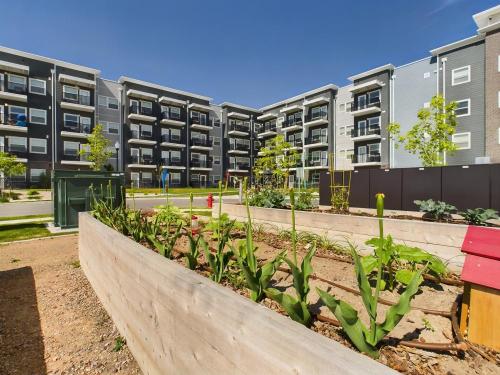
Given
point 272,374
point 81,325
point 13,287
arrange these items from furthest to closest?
point 13,287 < point 81,325 < point 272,374

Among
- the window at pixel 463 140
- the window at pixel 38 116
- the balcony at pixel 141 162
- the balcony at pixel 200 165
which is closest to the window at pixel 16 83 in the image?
the window at pixel 38 116

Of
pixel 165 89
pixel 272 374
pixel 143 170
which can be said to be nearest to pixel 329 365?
pixel 272 374

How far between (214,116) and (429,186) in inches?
1782

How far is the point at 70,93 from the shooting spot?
3544 centimetres

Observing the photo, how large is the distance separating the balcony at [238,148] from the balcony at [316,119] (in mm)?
13896

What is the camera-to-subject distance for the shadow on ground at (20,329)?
263 cm

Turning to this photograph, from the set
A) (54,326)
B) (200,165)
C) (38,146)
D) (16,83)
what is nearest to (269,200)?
(54,326)

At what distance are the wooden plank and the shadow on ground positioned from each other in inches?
30.8

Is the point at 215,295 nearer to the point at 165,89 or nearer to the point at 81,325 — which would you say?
the point at 81,325

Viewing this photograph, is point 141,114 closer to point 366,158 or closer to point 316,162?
point 316,162

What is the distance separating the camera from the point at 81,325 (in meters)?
3.33

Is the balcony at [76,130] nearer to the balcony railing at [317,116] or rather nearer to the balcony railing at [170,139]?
the balcony railing at [170,139]

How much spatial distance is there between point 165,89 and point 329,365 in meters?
47.6

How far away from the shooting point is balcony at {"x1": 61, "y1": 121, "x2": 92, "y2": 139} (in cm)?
3497
